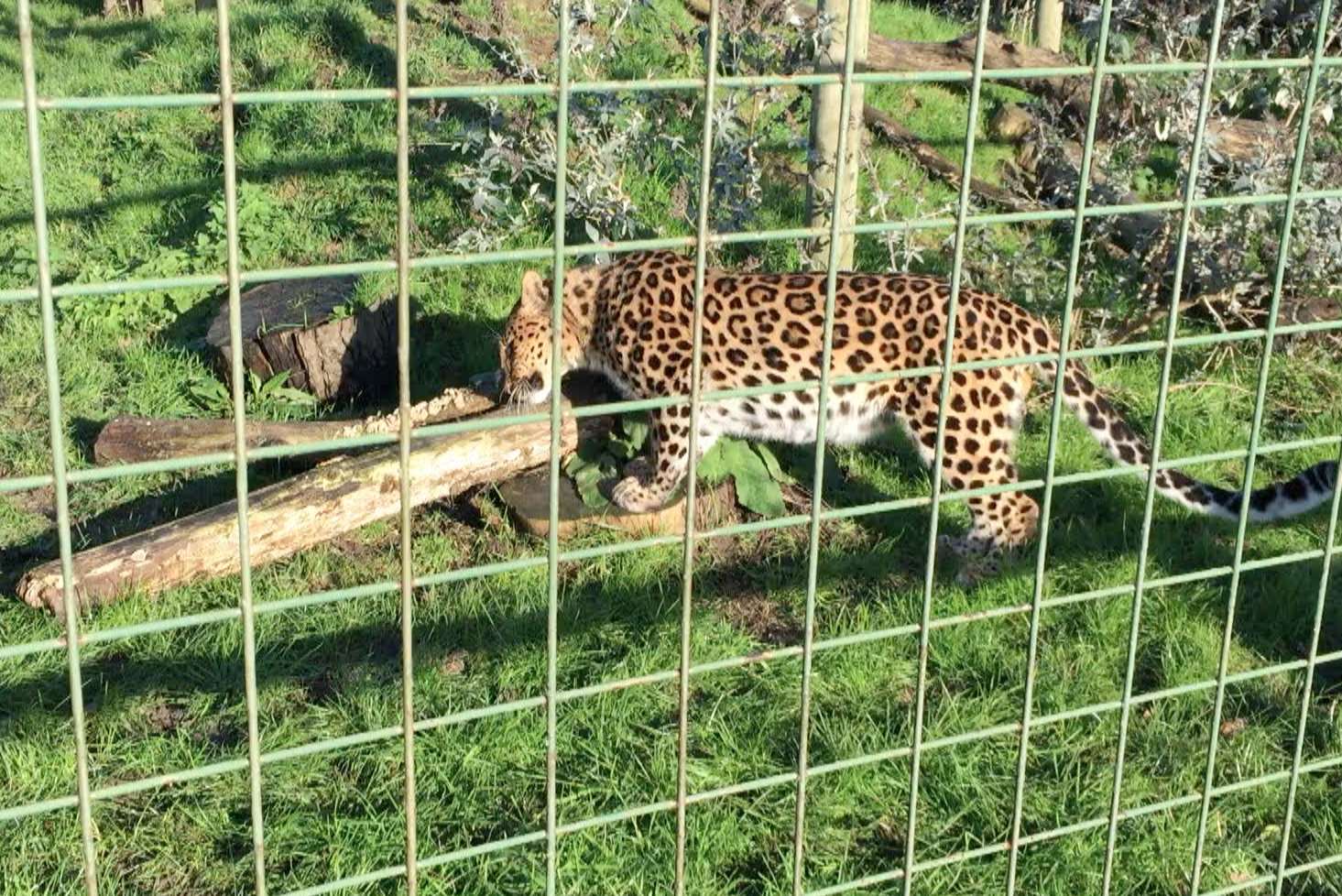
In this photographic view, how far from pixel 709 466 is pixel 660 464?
18 cm

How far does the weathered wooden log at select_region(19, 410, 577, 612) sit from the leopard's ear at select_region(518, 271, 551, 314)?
1.56ft

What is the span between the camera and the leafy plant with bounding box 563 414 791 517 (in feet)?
20.3

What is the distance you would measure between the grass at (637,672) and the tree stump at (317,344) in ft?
0.59

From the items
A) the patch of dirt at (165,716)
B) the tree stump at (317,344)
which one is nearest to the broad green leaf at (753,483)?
the tree stump at (317,344)

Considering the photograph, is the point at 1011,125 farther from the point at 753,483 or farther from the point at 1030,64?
the point at 753,483

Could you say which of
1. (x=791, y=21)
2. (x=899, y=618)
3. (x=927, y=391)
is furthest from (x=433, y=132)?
(x=899, y=618)

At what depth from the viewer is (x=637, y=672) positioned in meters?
4.95

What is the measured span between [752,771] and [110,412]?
3543 mm

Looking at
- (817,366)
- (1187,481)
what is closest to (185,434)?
(817,366)

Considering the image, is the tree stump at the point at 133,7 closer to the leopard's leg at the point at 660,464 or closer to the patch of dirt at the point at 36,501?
the patch of dirt at the point at 36,501

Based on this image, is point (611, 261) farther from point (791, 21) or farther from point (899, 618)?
point (899, 618)

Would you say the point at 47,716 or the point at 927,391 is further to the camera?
the point at 927,391

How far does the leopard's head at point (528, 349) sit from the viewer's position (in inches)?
254

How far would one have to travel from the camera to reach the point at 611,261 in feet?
23.7
